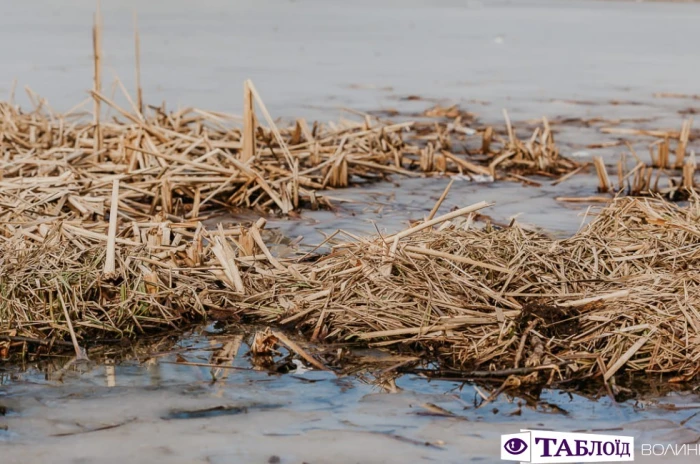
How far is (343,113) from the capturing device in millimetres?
11906

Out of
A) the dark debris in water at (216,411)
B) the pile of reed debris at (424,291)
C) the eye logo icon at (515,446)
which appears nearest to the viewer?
the eye logo icon at (515,446)

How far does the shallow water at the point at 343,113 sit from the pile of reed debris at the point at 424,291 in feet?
0.86

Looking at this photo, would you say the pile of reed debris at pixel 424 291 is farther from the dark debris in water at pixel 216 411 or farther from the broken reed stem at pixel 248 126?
the broken reed stem at pixel 248 126

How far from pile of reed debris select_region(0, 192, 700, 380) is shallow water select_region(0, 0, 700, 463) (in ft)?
0.86

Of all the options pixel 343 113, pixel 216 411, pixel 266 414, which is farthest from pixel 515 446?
pixel 343 113

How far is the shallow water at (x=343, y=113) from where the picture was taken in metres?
3.34

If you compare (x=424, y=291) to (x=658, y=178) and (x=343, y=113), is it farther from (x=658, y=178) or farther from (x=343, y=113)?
(x=343, y=113)

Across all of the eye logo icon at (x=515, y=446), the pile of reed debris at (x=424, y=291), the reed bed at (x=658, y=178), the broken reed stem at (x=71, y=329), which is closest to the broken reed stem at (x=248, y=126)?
the pile of reed debris at (x=424, y=291)

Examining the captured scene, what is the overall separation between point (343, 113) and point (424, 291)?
777 centimetres

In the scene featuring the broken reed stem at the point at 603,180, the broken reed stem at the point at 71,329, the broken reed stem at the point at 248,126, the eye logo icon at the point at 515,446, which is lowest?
the eye logo icon at the point at 515,446

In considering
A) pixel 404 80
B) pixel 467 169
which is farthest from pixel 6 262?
pixel 404 80

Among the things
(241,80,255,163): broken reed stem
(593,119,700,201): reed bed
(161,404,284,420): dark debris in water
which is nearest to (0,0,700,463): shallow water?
(161,404,284,420): dark debris in water

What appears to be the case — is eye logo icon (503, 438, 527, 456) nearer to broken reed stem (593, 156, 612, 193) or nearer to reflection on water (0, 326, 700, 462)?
reflection on water (0, 326, 700, 462)

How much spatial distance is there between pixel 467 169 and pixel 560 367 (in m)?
4.80
